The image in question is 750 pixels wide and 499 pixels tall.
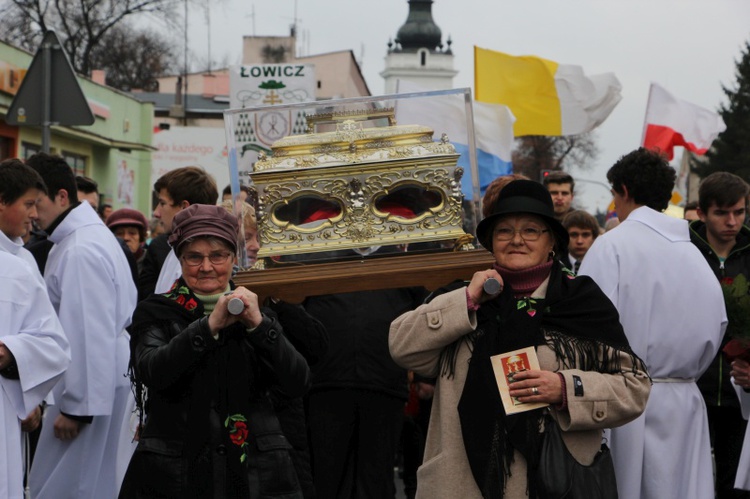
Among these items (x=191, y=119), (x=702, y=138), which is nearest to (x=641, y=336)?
(x=702, y=138)

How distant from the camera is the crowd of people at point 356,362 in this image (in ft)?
16.4

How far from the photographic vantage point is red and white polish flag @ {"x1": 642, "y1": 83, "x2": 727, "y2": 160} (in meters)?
14.1

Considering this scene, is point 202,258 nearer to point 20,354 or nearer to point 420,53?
point 20,354

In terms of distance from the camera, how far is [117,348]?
24.5ft

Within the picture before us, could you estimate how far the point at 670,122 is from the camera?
1420cm

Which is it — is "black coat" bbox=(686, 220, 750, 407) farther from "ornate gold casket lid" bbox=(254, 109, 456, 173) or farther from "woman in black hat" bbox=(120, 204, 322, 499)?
"woman in black hat" bbox=(120, 204, 322, 499)

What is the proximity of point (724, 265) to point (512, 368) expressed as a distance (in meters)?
3.54

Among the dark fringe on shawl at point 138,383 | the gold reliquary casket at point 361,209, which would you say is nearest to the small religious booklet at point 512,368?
the gold reliquary casket at point 361,209

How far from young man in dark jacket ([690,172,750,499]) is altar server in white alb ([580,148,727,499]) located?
126 cm

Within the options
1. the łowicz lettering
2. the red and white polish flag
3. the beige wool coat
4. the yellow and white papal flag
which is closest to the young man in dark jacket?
the beige wool coat

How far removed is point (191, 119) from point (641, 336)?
6012 cm

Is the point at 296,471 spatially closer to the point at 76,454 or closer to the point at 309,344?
the point at 309,344

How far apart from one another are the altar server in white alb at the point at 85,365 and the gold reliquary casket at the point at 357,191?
6.62ft

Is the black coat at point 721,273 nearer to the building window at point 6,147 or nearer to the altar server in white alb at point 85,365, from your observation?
the altar server in white alb at point 85,365
